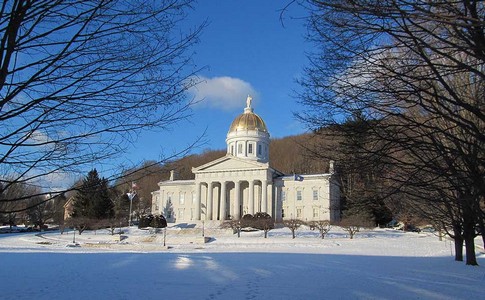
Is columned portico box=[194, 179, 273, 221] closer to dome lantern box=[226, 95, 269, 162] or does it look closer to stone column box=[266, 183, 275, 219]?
stone column box=[266, 183, 275, 219]

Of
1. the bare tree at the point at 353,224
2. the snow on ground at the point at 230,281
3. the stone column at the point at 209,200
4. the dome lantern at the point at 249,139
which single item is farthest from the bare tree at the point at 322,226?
the dome lantern at the point at 249,139

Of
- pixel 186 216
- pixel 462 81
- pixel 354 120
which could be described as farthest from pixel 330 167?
pixel 186 216

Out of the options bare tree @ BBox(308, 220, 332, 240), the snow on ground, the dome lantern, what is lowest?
the snow on ground

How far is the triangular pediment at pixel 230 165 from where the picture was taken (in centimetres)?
7138

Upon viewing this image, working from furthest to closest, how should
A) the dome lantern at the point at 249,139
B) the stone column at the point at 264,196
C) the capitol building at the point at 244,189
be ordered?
1. the dome lantern at the point at 249,139
2. the capitol building at the point at 244,189
3. the stone column at the point at 264,196

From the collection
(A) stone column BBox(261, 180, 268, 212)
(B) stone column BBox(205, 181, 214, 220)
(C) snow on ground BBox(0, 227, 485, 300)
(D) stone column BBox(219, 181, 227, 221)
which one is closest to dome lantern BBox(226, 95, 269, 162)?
(D) stone column BBox(219, 181, 227, 221)

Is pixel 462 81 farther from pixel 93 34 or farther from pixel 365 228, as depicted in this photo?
pixel 365 228

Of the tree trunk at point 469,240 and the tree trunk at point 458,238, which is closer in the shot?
the tree trunk at point 469,240

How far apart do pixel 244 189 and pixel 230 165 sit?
5734 mm

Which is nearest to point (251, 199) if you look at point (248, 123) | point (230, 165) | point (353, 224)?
point (230, 165)

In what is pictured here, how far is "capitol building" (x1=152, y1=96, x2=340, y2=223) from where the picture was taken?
232 feet

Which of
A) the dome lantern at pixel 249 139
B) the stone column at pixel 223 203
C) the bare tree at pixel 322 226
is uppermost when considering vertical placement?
the dome lantern at pixel 249 139

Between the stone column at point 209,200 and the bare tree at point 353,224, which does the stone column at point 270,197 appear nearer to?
the stone column at point 209,200

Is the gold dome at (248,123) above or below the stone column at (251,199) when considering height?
above
